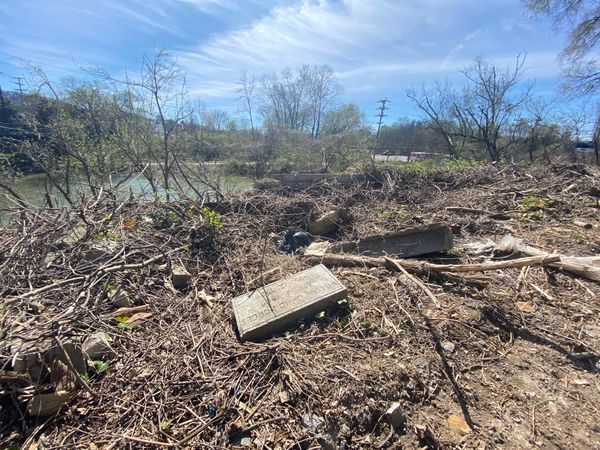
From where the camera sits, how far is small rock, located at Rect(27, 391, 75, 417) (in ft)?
5.43

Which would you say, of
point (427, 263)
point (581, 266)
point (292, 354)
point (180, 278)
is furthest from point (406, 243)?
point (180, 278)

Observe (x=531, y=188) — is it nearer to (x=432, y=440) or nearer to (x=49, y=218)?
(x=432, y=440)

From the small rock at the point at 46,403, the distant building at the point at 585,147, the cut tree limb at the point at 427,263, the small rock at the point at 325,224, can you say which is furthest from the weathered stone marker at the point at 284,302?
the distant building at the point at 585,147

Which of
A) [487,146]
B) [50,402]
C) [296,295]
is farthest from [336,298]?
[487,146]

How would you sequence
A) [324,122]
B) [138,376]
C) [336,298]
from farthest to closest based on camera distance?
[324,122]
[336,298]
[138,376]

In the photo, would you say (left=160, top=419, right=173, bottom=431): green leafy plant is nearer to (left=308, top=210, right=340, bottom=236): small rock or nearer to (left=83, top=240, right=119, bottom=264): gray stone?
(left=83, top=240, right=119, bottom=264): gray stone

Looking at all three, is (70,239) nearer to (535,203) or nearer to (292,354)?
(292,354)

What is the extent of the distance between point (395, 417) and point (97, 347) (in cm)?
213

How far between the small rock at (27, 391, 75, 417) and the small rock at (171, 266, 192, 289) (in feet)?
4.75

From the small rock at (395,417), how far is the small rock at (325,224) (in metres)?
3.36

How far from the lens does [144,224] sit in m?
4.22

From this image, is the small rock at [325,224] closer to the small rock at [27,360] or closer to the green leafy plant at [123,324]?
the green leafy plant at [123,324]

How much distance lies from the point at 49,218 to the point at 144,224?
1.08m

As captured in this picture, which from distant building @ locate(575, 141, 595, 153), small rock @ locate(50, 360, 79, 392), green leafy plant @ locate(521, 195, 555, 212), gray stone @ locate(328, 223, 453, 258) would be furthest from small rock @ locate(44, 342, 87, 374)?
distant building @ locate(575, 141, 595, 153)
